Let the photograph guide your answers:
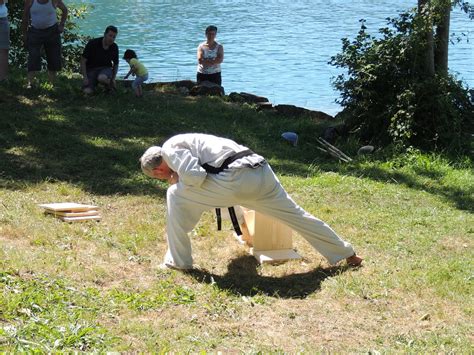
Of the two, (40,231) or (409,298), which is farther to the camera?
(40,231)

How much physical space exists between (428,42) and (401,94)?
889 mm

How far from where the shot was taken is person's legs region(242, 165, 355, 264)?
19.7ft

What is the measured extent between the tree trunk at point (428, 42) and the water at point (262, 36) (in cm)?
87

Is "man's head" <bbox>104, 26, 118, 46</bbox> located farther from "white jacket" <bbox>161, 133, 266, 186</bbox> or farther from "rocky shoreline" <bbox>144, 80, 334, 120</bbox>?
"white jacket" <bbox>161, 133, 266, 186</bbox>

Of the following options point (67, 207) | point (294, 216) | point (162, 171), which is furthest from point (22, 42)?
point (294, 216)

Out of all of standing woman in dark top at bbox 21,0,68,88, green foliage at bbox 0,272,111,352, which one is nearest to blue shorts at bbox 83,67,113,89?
standing woman in dark top at bbox 21,0,68,88

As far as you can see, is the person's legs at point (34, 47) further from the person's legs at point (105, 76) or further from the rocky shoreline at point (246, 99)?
the rocky shoreline at point (246, 99)

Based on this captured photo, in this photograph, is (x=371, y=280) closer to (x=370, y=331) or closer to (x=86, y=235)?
(x=370, y=331)

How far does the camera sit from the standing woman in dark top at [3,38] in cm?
1130

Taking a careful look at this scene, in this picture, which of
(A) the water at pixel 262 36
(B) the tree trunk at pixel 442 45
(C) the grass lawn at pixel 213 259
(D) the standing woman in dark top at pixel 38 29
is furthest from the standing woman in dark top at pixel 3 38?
(A) the water at pixel 262 36

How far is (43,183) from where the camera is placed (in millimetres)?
8375

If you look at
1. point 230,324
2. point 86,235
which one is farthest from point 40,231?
point 230,324

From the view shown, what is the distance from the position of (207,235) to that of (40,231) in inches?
60.9

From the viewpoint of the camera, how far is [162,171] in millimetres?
5973
